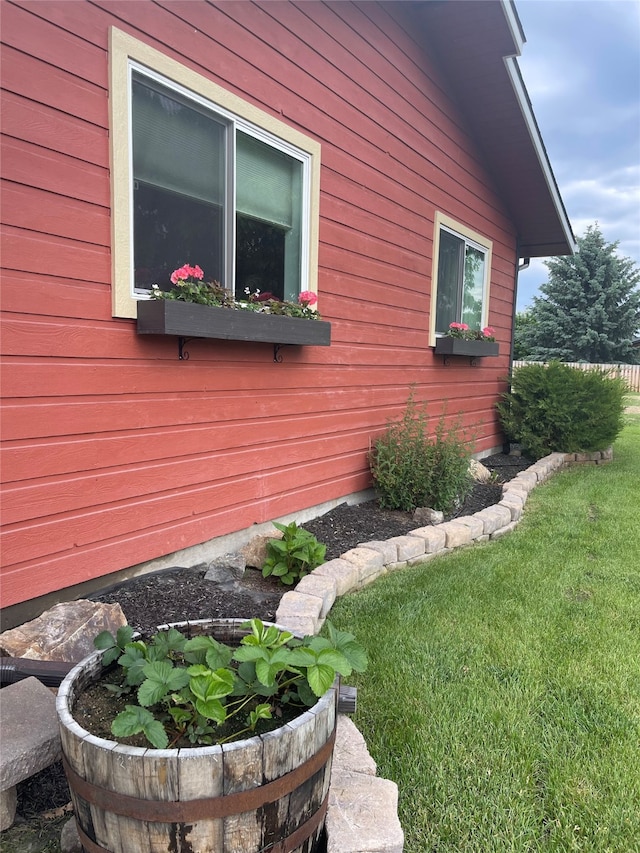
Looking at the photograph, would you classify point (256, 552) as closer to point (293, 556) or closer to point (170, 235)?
point (293, 556)

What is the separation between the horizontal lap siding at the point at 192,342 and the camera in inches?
98.7

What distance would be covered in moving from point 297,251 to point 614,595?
3045 mm

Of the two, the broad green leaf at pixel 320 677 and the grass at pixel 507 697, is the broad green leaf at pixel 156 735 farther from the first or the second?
the grass at pixel 507 697

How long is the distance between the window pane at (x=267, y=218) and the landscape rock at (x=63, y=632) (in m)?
2.04

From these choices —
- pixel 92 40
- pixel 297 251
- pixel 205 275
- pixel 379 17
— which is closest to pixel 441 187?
pixel 379 17

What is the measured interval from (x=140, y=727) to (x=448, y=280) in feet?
20.1

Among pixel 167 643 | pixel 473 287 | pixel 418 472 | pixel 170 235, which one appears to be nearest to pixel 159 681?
pixel 167 643

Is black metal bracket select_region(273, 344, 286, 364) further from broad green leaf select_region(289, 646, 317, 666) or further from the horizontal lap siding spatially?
broad green leaf select_region(289, 646, 317, 666)

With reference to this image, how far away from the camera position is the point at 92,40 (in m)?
2.65

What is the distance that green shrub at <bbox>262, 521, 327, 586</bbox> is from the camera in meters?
3.33

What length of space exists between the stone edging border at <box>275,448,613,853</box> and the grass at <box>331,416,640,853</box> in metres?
0.11

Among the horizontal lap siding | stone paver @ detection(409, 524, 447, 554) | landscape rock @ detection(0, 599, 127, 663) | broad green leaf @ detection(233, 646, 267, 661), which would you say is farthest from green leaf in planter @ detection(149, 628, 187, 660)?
stone paver @ detection(409, 524, 447, 554)

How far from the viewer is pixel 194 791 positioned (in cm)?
119

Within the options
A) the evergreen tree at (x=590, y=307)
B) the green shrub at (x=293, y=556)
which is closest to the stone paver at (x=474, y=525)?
the green shrub at (x=293, y=556)
